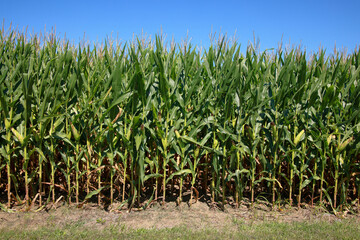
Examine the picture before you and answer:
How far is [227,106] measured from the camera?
405cm

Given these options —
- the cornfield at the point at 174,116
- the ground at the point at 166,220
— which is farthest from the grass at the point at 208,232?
the cornfield at the point at 174,116

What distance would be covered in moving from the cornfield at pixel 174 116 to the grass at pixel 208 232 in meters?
0.49

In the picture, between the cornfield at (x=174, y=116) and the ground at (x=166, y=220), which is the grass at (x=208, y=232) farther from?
the cornfield at (x=174, y=116)

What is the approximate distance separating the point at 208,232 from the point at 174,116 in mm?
1527

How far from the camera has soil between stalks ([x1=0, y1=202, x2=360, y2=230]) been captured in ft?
12.8

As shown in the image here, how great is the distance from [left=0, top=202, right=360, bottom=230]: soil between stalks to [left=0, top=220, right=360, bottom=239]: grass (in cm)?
9

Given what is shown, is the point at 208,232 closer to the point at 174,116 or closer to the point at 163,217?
the point at 163,217

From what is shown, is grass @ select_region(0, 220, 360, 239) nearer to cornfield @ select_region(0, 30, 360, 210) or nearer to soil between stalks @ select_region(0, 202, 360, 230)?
soil between stalks @ select_region(0, 202, 360, 230)

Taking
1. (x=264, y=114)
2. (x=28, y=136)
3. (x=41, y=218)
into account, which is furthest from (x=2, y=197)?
(x=264, y=114)

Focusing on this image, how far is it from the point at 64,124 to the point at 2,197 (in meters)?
1.61

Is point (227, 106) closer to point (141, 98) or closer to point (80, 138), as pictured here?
point (141, 98)

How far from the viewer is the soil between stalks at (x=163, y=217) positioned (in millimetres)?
3908

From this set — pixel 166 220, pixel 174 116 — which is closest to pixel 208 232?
pixel 166 220

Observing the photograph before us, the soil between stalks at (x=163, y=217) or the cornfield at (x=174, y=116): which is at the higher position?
the cornfield at (x=174, y=116)
